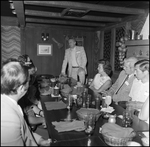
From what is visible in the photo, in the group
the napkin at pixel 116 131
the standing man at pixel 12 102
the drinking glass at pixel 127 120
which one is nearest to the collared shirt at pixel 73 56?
the drinking glass at pixel 127 120

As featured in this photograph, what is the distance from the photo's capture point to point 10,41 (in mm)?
6527

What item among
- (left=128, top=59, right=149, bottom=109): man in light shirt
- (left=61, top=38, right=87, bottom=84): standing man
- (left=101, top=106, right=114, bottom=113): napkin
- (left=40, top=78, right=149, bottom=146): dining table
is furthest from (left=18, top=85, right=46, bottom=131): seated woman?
(left=61, top=38, right=87, bottom=84): standing man

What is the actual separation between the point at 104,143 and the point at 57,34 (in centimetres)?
603

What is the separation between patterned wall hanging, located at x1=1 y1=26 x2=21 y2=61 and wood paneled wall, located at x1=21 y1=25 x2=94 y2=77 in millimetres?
228

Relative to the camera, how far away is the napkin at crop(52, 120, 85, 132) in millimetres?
1541

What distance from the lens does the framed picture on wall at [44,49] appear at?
22.4 ft

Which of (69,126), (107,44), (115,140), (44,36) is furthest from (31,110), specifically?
(44,36)

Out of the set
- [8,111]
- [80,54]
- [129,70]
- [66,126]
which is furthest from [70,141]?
[80,54]

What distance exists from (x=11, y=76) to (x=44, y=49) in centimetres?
559

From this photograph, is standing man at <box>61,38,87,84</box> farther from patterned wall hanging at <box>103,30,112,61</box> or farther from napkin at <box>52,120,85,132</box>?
napkin at <box>52,120,85,132</box>

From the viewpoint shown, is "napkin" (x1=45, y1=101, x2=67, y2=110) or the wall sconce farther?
the wall sconce

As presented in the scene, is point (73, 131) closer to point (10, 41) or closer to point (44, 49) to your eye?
point (44, 49)

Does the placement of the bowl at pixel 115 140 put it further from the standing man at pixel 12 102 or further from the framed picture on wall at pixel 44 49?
the framed picture on wall at pixel 44 49

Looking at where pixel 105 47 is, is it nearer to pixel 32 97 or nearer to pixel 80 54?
pixel 80 54
